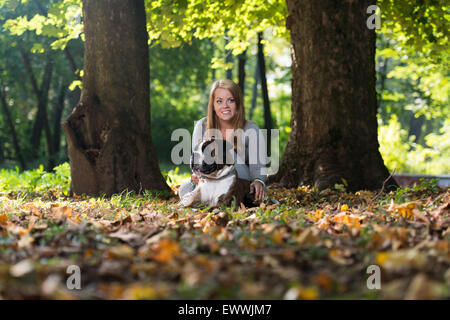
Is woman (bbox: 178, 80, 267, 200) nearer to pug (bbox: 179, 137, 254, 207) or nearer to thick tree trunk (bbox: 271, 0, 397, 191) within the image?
pug (bbox: 179, 137, 254, 207)

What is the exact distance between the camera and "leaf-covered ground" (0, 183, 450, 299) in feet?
5.67

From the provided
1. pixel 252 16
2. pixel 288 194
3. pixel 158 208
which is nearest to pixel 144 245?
pixel 158 208

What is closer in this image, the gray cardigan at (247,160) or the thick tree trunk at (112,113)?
the gray cardigan at (247,160)

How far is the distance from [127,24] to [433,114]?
1460cm

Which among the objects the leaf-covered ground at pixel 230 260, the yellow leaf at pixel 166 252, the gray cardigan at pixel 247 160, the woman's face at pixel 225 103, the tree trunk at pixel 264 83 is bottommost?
the leaf-covered ground at pixel 230 260

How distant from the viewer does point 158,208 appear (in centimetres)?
448

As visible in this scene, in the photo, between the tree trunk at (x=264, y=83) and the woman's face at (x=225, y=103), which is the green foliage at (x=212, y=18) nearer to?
the tree trunk at (x=264, y=83)

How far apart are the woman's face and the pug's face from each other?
0.62m

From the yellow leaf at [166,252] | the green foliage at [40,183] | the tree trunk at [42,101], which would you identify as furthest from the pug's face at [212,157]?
the tree trunk at [42,101]

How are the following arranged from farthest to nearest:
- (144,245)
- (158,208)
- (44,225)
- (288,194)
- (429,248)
A: 1. (288,194)
2. (158,208)
3. (44,225)
4. (144,245)
5. (429,248)

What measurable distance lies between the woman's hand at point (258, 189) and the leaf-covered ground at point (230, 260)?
1596 mm

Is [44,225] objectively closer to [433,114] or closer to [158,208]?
[158,208]

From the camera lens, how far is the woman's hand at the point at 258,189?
4.85 m

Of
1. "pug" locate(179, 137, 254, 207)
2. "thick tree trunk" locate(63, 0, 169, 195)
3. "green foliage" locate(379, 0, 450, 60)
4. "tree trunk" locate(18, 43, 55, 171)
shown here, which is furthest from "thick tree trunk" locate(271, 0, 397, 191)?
"tree trunk" locate(18, 43, 55, 171)
